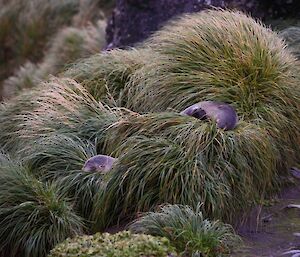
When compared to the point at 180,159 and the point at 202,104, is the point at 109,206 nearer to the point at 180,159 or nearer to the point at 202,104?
the point at 180,159

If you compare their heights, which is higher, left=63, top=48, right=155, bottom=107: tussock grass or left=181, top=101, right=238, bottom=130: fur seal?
left=63, top=48, right=155, bottom=107: tussock grass

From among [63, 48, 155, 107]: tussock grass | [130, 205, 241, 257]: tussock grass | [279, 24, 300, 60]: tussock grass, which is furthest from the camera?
[279, 24, 300, 60]: tussock grass

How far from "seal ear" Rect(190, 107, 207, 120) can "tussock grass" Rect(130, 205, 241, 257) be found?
0.98 m

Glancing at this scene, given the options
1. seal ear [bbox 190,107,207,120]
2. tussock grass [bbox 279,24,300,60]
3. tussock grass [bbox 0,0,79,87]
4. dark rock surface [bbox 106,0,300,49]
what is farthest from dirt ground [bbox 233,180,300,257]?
tussock grass [bbox 0,0,79,87]

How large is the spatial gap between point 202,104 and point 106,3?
8.94m

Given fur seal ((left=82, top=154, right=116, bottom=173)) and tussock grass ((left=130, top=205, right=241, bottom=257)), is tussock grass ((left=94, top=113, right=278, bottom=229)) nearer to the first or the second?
fur seal ((left=82, top=154, right=116, bottom=173))

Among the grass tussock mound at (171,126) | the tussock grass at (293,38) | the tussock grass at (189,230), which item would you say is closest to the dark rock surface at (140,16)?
the tussock grass at (293,38)

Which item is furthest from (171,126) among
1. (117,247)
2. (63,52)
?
A: (63,52)

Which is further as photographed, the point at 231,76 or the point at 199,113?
the point at 231,76

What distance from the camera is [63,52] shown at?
1277 cm

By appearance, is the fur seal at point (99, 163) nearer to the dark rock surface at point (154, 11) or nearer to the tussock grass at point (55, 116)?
the tussock grass at point (55, 116)

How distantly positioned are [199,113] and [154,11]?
4.00 m

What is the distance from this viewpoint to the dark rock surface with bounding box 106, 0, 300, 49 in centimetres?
905

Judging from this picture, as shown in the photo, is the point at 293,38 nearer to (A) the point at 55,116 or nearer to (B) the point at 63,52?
(A) the point at 55,116
